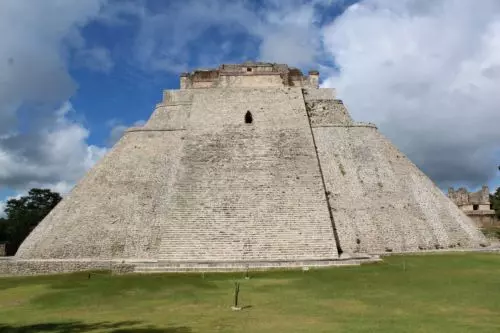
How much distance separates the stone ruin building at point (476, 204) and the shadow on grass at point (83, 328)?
105 ft

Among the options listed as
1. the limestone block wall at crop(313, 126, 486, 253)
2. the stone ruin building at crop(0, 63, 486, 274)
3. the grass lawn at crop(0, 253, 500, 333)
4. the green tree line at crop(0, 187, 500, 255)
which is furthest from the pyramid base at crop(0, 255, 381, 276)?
the green tree line at crop(0, 187, 500, 255)

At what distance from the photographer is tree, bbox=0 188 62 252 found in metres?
35.6

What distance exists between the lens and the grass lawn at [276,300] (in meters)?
7.90

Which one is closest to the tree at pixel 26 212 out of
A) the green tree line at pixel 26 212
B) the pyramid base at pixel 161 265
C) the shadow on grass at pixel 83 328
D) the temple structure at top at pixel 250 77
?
the green tree line at pixel 26 212

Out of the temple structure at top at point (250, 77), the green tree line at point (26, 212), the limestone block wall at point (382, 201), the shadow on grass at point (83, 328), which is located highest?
the temple structure at top at point (250, 77)

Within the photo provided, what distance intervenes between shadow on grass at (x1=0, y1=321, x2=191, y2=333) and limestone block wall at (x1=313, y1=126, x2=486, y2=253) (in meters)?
10.1

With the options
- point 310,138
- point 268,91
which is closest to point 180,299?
point 310,138

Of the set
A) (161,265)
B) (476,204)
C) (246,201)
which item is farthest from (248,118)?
(476,204)

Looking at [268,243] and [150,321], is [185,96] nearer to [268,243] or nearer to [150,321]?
[268,243]

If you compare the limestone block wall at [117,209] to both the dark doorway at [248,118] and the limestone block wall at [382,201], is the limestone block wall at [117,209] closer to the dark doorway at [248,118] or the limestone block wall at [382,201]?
the dark doorway at [248,118]

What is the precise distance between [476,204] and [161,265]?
1134 inches

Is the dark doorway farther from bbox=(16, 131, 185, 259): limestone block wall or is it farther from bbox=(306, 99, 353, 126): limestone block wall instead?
bbox=(16, 131, 185, 259): limestone block wall

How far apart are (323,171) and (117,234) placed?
786cm

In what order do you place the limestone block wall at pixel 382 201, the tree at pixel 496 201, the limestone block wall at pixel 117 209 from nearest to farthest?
the limestone block wall at pixel 117 209
the limestone block wall at pixel 382 201
the tree at pixel 496 201
